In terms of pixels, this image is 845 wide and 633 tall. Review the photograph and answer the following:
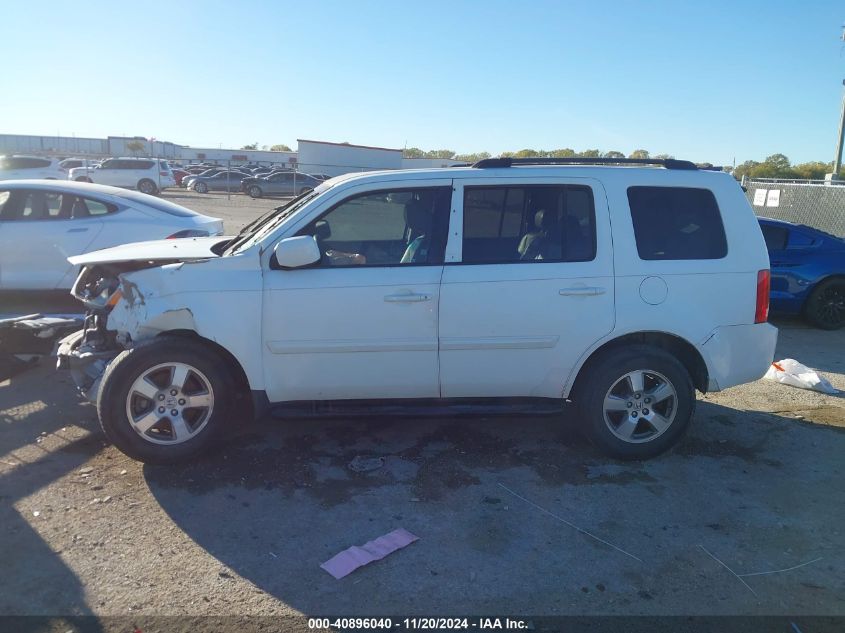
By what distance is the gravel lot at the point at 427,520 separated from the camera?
3189mm

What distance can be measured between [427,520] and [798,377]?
4.50m

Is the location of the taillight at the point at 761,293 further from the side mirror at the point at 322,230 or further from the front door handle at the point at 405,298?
the side mirror at the point at 322,230

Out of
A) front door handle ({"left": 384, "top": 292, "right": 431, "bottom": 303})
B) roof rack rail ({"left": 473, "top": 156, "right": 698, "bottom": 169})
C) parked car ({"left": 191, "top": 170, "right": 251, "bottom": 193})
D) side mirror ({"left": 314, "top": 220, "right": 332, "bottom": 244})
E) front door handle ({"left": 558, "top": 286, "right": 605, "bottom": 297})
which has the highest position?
parked car ({"left": 191, "top": 170, "right": 251, "bottom": 193})

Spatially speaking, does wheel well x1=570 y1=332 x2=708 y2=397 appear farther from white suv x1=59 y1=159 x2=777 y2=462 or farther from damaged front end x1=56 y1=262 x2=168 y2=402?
damaged front end x1=56 y1=262 x2=168 y2=402

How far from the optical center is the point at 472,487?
4.24 metres

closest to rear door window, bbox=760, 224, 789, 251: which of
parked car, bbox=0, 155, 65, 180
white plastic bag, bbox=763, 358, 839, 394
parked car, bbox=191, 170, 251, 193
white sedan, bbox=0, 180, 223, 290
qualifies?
white plastic bag, bbox=763, 358, 839, 394

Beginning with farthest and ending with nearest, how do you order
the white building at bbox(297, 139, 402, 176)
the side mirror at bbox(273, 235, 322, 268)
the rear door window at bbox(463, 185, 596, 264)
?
the white building at bbox(297, 139, 402, 176), the rear door window at bbox(463, 185, 596, 264), the side mirror at bbox(273, 235, 322, 268)

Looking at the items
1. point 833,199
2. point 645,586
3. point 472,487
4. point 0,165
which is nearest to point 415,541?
point 472,487

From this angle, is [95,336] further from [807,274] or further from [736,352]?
[807,274]

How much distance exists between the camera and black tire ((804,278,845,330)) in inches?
353

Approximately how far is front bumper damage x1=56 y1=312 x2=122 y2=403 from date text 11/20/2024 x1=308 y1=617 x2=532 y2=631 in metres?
2.44

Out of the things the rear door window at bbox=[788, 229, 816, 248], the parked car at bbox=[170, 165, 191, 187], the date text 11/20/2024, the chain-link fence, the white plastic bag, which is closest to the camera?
the date text 11/20/2024

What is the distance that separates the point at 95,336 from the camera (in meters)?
4.88

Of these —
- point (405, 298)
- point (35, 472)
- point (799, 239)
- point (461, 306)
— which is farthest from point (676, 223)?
point (799, 239)
